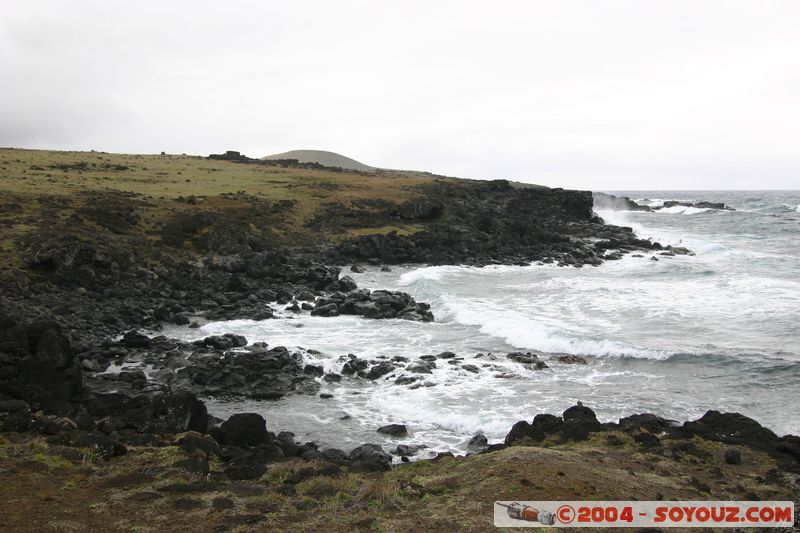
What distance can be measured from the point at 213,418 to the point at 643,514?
10.7 meters

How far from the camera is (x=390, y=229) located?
5159 cm

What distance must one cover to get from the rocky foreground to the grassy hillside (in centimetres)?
32

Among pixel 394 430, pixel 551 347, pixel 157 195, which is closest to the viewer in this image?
pixel 394 430

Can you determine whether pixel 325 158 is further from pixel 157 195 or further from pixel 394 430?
pixel 394 430

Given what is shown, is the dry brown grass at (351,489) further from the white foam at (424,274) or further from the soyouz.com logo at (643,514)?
the white foam at (424,274)

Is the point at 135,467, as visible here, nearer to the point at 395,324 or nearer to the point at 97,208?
the point at 395,324

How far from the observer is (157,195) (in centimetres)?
4772

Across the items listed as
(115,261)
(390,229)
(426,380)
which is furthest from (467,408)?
(390,229)

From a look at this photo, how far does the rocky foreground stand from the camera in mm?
8992

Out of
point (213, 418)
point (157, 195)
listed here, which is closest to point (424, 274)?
point (157, 195)

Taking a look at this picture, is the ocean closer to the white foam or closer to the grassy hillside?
the white foam

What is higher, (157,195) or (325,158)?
(325,158)

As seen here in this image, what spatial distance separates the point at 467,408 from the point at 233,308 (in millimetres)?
15548

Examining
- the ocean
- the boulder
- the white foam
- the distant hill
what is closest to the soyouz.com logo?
the ocean
